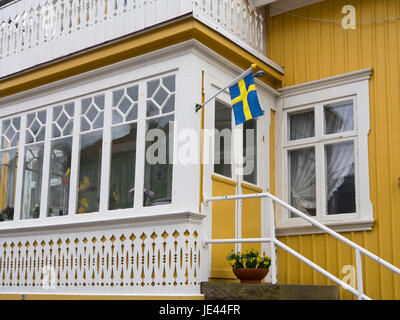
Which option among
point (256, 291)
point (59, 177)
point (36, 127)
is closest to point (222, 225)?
point (256, 291)

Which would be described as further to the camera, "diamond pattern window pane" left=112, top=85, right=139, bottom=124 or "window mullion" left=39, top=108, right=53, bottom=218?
"window mullion" left=39, top=108, right=53, bottom=218

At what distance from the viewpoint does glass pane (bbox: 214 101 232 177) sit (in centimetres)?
791

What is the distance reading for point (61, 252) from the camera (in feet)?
26.6

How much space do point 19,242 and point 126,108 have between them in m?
2.54

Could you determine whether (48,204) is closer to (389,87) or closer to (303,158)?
(303,158)

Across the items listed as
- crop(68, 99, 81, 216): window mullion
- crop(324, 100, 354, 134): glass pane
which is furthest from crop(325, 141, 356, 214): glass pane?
crop(68, 99, 81, 216): window mullion

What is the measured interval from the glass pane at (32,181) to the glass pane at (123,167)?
4.87ft

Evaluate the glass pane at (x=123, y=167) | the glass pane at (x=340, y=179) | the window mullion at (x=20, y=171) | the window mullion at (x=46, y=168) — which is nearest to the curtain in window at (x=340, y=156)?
the glass pane at (x=340, y=179)

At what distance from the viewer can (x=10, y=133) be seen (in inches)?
378

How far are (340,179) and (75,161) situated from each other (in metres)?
3.74

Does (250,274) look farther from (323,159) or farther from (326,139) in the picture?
(326,139)

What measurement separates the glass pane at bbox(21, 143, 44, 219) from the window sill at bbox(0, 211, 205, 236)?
196mm

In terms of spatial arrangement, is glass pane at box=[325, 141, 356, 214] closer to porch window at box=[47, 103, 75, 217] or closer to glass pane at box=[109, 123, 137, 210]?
glass pane at box=[109, 123, 137, 210]

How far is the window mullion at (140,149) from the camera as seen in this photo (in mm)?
7625
